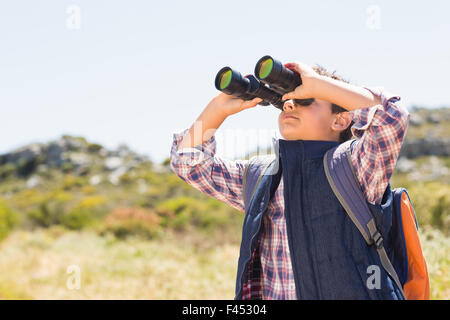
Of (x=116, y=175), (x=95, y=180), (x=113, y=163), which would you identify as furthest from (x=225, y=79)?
(x=113, y=163)

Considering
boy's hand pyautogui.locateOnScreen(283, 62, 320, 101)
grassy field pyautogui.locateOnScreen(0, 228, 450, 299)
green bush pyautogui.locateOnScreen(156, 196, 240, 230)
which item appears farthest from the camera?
green bush pyautogui.locateOnScreen(156, 196, 240, 230)

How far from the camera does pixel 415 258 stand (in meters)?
1.46

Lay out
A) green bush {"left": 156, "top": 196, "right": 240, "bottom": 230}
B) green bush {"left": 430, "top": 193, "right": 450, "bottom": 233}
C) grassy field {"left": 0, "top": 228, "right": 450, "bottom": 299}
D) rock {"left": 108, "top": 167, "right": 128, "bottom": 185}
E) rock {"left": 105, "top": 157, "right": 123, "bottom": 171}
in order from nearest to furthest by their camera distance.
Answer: grassy field {"left": 0, "top": 228, "right": 450, "bottom": 299}, green bush {"left": 430, "top": 193, "right": 450, "bottom": 233}, green bush {"left": 156, "top": 196, "right": 240, "bottom": 230}, rock {"left": 108, "top": 167, "right": 128, "bottom": 185}, rock {"left": 105, "top": 157, "right": 123, "bottom": 171}

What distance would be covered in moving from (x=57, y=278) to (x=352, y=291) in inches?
262

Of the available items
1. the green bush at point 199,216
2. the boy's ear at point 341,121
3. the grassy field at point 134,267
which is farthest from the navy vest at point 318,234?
the green bush at point 199,216

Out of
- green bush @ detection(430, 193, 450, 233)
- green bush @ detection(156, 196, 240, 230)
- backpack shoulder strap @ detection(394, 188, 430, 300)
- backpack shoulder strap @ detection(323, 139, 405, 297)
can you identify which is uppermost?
backpack shoulder strap @ detection(323, 139, 405, 297)

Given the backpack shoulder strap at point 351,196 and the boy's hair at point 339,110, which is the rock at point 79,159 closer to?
the boy's hair at point 339,110

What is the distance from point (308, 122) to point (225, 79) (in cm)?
37

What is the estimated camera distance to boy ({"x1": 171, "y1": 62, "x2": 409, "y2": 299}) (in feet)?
4.58

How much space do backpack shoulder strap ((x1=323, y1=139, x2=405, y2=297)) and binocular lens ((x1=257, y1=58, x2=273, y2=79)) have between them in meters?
0.36

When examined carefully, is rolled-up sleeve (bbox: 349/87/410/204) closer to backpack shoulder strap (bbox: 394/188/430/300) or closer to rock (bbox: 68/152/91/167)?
backpack shoulder strap (bbox: 394/188/430/300)

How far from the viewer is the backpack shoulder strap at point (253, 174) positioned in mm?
1719

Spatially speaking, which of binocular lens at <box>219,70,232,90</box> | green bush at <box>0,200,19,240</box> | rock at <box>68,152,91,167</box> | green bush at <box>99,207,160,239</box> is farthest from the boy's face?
rock at <box>68,152,91,167</box>

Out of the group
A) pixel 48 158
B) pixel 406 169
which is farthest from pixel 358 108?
pixel 48 158
